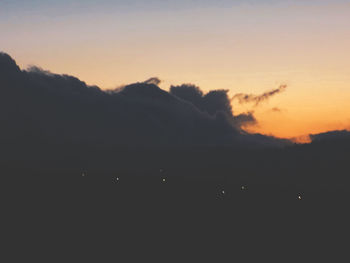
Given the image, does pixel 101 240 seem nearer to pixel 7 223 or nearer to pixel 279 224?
pixel 7 223

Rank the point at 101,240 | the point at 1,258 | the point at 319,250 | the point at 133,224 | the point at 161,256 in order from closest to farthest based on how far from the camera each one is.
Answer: the point at 1,258, the point at 161,256, the point at 319,250, the point at 101,240, the point at 133,224

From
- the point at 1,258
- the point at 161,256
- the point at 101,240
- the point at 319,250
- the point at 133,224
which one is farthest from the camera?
the point at 133,224

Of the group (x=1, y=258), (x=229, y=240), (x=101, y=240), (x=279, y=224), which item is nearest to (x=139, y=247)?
(x=101, y=240)

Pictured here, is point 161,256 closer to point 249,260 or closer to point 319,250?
point 249,260

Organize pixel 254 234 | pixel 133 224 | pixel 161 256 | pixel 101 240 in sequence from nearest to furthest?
pixel 161 256, pixel 101 240, pixel 254 234, pixel 133 224

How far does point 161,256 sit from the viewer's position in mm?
128625

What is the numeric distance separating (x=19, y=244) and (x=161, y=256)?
3297 cm

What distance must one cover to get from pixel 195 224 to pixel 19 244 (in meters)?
71.6

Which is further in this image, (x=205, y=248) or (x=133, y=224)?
(x=133, y=224)

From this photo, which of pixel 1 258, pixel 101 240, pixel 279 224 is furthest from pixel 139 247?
pixel 279 224

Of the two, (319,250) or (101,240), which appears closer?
(319,250)

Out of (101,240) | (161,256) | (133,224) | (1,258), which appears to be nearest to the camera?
(1,258)

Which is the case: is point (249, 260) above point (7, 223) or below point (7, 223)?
below

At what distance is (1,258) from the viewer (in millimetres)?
114250
